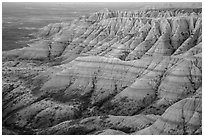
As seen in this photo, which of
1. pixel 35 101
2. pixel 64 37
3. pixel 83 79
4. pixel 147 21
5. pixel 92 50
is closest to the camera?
pixel 35 101

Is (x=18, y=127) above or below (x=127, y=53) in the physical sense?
below

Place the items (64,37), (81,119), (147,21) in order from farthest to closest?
(64,37), (147,21), (81,119)

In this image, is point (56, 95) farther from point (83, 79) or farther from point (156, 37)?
point (156, 37)

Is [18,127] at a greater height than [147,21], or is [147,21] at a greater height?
[147,21]

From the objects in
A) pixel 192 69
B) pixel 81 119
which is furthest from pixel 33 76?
pixel 192 69

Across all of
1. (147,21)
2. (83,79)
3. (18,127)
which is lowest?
(18,127)

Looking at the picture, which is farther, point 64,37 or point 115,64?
point 64,37

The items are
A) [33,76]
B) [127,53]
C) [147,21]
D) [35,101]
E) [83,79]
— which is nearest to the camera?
[35,101]

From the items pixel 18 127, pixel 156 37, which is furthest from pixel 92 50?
pixel 18 127

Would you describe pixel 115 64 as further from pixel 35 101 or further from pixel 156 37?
pixel 156 37
